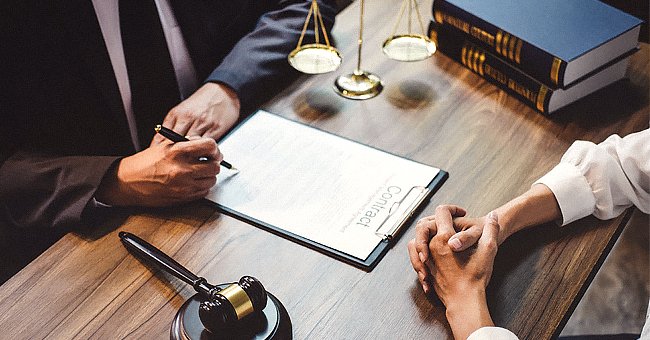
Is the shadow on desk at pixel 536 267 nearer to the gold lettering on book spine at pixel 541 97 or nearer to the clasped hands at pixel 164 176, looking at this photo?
the gold lettering on book spine at pixel 541 97

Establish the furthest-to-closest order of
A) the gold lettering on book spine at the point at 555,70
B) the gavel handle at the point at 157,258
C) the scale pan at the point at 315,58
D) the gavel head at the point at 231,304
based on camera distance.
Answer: the scale pan at the point at 315,58, the gold lettering on book spine at the point at 555,70, the gavel handle at the point at 157,258, the gavel head at the point at 231,304

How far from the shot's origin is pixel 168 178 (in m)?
1.14

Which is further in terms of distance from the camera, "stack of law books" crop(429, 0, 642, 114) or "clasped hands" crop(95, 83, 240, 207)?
"stack of law books" crop(429, 0, 642, 114)

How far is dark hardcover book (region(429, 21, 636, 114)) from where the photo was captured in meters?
1.32

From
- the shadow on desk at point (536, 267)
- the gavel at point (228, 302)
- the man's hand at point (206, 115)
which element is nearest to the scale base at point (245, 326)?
the gavel at point (228, 302)

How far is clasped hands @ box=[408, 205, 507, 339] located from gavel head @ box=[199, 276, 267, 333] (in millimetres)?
239

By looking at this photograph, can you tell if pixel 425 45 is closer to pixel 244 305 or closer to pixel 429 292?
pixel 429 292

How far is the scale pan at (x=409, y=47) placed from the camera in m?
1.39

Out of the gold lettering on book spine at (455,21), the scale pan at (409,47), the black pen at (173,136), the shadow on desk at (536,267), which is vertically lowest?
the shadow on desk at (536,267)

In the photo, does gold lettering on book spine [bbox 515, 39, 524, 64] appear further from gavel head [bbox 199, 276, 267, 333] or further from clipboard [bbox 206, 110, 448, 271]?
gavel head [bbox 199, 276, 267, 333]

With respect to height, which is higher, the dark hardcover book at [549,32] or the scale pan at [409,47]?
the dark hardcover book at [549,32]

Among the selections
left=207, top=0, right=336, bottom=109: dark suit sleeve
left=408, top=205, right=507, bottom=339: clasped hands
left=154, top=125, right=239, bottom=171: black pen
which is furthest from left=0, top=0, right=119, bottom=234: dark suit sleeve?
left=408, top=205, right=507, bottom=339: clasped hands

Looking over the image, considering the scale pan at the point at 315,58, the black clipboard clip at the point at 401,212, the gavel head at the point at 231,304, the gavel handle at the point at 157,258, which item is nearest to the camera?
the gavel head at the point at 231,304

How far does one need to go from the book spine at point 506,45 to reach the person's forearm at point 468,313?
0.50 metres
